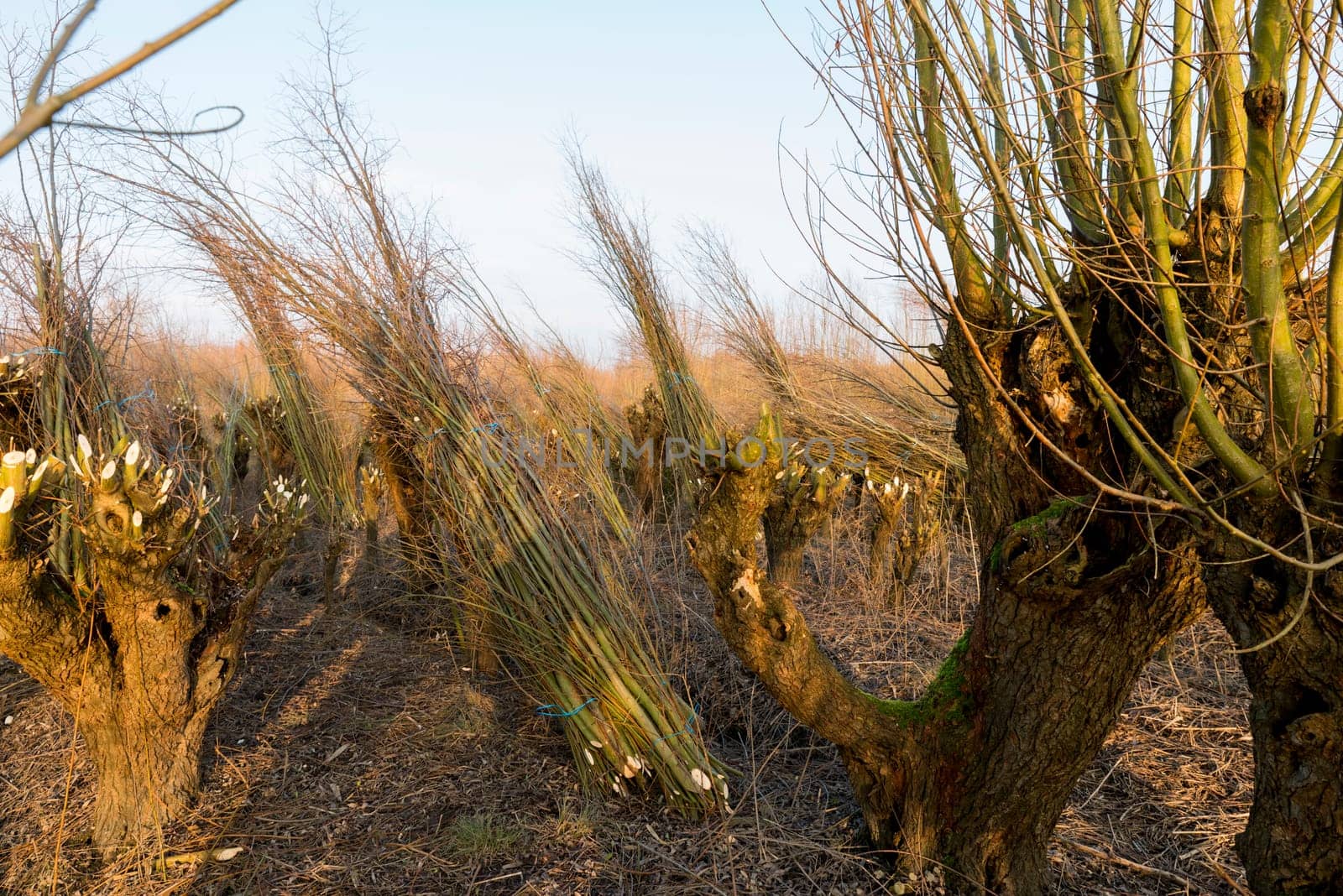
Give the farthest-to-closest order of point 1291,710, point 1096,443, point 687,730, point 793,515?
point 793,515 < point 687,730 < point 1096,443 < point 1291,710

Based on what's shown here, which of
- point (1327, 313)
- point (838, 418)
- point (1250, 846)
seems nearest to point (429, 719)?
point (1250, 846)

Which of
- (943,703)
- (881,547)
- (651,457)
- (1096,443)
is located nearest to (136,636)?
(943,703)

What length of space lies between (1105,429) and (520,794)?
1.93 m

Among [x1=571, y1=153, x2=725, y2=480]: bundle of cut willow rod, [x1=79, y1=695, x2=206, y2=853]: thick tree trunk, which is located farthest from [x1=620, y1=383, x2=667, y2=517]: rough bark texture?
[x1=79, y1=695, x2=206, y2=853]: thick tree trunk

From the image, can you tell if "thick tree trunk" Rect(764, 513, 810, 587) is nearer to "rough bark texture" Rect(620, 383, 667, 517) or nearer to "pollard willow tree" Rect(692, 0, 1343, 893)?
"rough bark texture" Rect(620, 383, 667, 517)

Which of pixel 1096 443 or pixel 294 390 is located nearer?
pixel 1096 443

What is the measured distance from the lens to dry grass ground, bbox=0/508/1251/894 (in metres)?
2.08

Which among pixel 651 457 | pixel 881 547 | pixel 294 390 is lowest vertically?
pixel 881 547

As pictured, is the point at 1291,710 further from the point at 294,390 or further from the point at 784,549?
the point at 294,390

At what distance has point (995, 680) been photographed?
1819 millimetres

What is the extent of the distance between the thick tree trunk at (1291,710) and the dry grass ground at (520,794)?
0.53 meters

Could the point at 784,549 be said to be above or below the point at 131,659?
below

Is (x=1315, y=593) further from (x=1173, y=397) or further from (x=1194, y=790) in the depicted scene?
(x=1194, y=790)

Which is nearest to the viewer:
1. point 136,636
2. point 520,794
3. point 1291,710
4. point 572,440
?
point 1291,710
